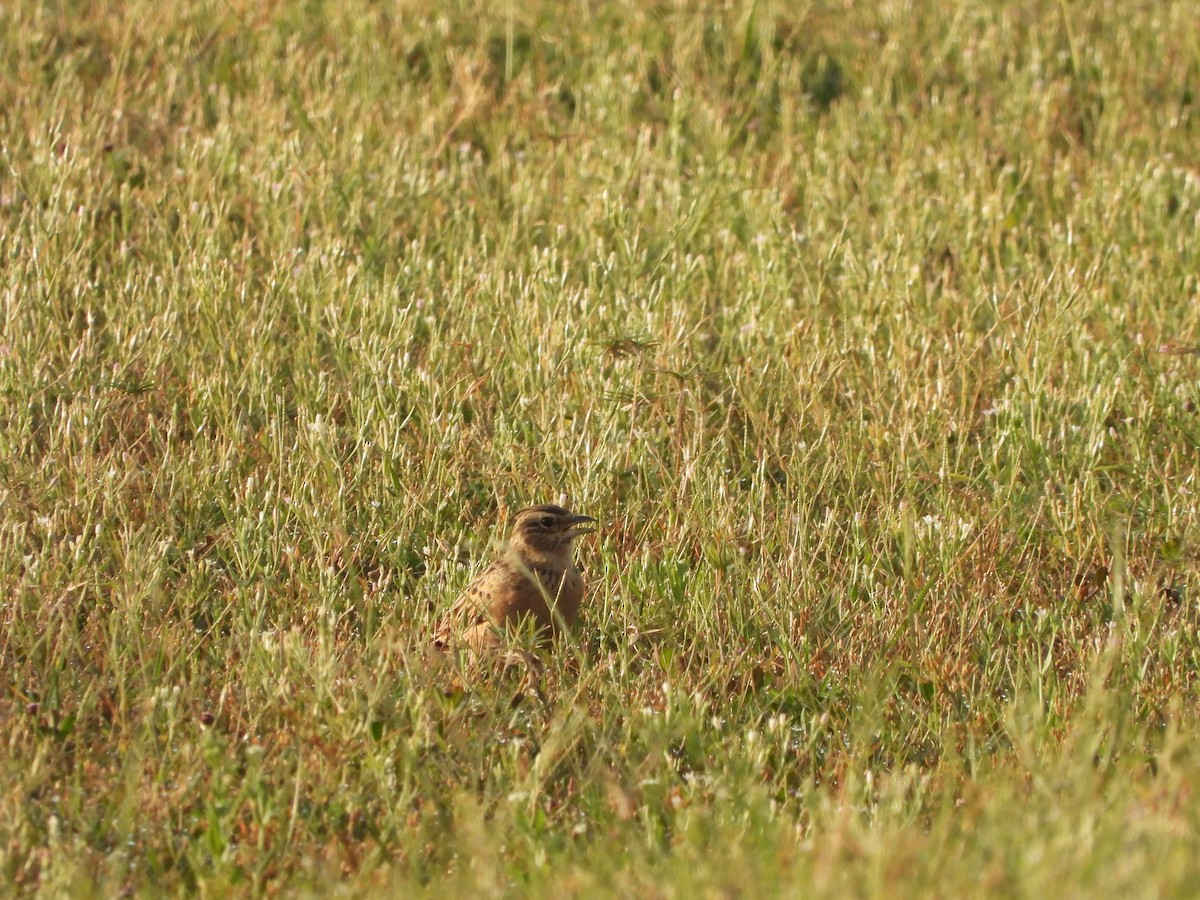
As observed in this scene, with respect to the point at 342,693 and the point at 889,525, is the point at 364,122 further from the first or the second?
the point at 342,693

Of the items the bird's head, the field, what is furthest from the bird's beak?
the field

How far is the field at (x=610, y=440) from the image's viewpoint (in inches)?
164

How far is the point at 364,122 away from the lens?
8.88m

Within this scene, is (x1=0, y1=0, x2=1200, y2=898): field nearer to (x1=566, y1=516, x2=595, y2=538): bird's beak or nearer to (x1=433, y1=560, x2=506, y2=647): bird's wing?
(x1=433, y1=560, x2=506, y2=647): bird's wing

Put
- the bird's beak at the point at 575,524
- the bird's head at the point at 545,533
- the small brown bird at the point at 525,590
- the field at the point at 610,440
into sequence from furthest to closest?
the bird's beak at the point at 575,524
the bird's head at the point at 545,533
the small brown bird at the point at 525,590
the field at the point at 610,440

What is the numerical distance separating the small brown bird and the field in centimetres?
11

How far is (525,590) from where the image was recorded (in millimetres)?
5227

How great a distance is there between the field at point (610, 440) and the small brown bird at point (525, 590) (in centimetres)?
11

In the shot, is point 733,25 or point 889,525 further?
point 733,25

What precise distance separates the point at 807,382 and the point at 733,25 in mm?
4073

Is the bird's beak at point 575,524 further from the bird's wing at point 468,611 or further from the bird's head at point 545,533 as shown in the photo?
the bird's wing at point 468,611

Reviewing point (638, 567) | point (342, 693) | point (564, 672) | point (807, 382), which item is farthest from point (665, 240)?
point (342, 693)

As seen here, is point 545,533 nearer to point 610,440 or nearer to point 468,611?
point 468,611

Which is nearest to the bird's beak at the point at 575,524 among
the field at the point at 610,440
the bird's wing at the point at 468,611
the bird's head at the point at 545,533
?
the bird's head at the point at 545,533
